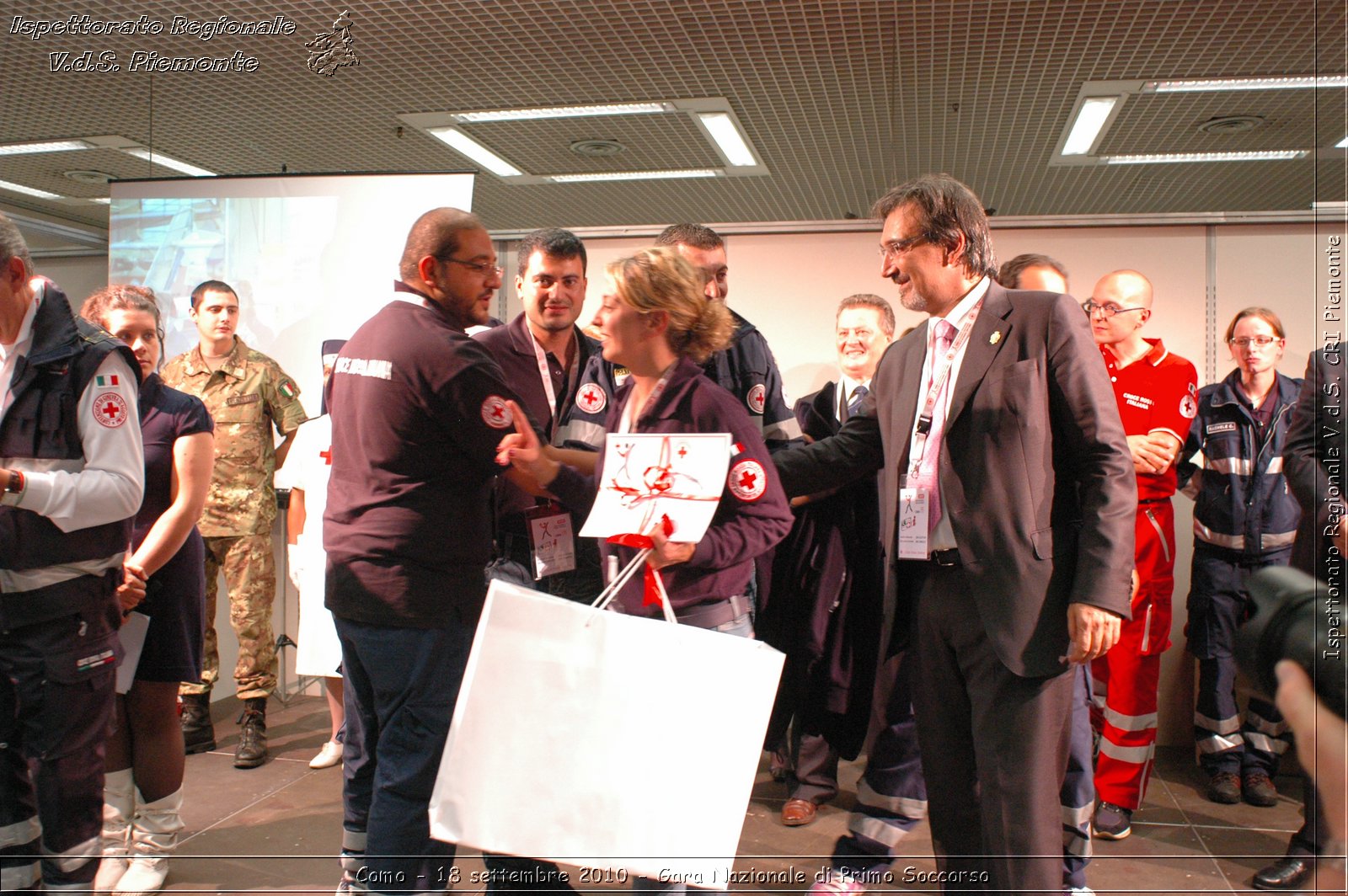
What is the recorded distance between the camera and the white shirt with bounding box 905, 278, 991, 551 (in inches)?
74.8

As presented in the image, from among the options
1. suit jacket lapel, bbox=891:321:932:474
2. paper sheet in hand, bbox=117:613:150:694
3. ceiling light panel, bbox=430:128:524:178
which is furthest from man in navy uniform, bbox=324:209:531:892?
ceiling light panel, bbox=430:128:524:178

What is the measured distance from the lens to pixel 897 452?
2.04m

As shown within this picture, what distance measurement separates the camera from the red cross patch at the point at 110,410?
6.85 ft

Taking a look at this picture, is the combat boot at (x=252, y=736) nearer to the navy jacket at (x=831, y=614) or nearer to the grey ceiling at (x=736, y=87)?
the navy jacket at (x=831, y=614)

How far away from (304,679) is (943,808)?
144 inches

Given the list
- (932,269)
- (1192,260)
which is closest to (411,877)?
(932,269)

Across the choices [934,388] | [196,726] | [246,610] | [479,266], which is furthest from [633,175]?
[934,388]

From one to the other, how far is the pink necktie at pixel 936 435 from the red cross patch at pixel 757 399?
0.66m

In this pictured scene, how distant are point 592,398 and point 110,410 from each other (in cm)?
108

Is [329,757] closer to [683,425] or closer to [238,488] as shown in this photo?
[238,488]

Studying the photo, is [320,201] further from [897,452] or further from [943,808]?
[943,808]

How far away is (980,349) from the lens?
6.13ft

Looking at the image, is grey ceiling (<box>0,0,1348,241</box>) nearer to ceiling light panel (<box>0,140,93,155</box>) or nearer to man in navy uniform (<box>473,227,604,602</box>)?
ceiling light panel (<box>0,140,93,155</box>)

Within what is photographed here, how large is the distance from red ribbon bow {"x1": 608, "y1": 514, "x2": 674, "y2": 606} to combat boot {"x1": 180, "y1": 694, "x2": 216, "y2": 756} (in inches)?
119
